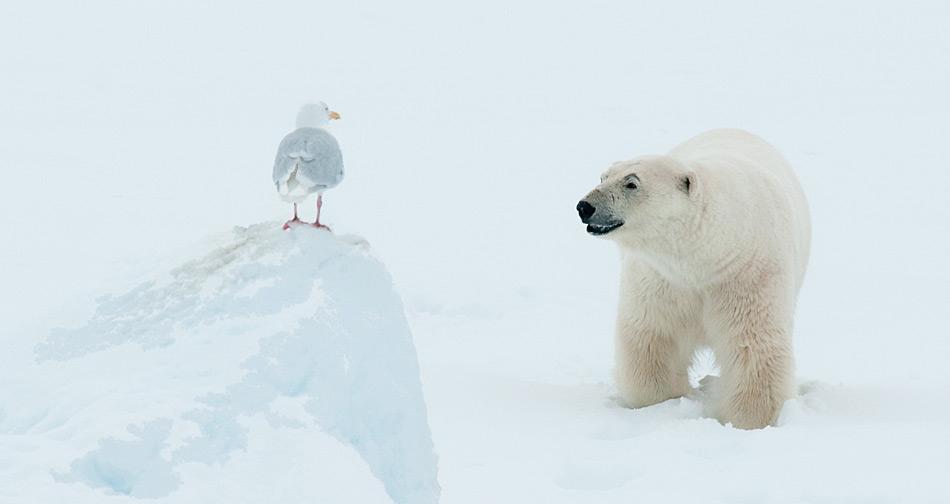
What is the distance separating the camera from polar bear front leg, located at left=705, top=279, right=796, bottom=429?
15.2 ft

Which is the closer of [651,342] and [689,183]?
[689,183]

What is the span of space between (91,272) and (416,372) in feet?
19.3

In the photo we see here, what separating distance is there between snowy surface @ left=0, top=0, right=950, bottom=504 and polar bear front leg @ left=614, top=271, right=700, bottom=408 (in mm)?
123

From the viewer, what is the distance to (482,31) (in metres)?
22.5

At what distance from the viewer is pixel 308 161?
10.1ft

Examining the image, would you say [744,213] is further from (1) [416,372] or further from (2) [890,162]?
(2) [890,162]

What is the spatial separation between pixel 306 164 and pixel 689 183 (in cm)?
A: 196

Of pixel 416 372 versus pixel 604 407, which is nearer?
pixel 416 372

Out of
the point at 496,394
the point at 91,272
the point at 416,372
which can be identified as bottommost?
the point at 91,272

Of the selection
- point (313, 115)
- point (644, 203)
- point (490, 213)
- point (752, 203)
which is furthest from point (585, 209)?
point (490, 213)

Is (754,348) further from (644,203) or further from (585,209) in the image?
(585,209)

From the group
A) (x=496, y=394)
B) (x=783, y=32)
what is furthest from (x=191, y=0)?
(x=496, y=394)

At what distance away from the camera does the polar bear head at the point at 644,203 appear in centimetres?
438

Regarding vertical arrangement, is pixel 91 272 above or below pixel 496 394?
below
